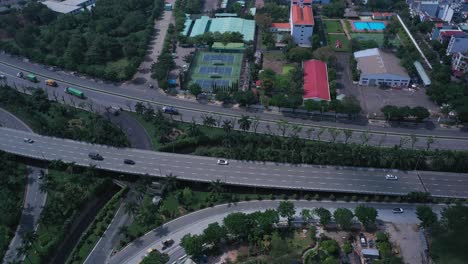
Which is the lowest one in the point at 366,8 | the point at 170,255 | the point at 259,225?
the point at 170,255

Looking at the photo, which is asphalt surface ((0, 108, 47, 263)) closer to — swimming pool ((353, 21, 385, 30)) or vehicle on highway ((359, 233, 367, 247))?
vehicle on highway ((359, 233, 367, 247))

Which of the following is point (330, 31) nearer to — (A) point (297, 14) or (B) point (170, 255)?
(A) point (297, 14)

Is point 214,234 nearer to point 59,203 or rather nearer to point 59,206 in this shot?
point 59,206

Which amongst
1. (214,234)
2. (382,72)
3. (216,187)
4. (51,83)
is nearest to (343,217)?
(214,234)

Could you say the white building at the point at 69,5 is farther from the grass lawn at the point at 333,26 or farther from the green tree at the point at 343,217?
the green tree at the point at 343,217

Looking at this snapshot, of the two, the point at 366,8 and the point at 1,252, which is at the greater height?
the point at 366,8

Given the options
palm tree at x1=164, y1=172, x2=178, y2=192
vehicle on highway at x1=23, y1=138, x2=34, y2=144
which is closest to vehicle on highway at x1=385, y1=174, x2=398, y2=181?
palm tree at x1=164, y1=172, x2=178, y2=192

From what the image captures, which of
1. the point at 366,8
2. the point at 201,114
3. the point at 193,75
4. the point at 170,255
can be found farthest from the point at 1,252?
the point at 366,8
